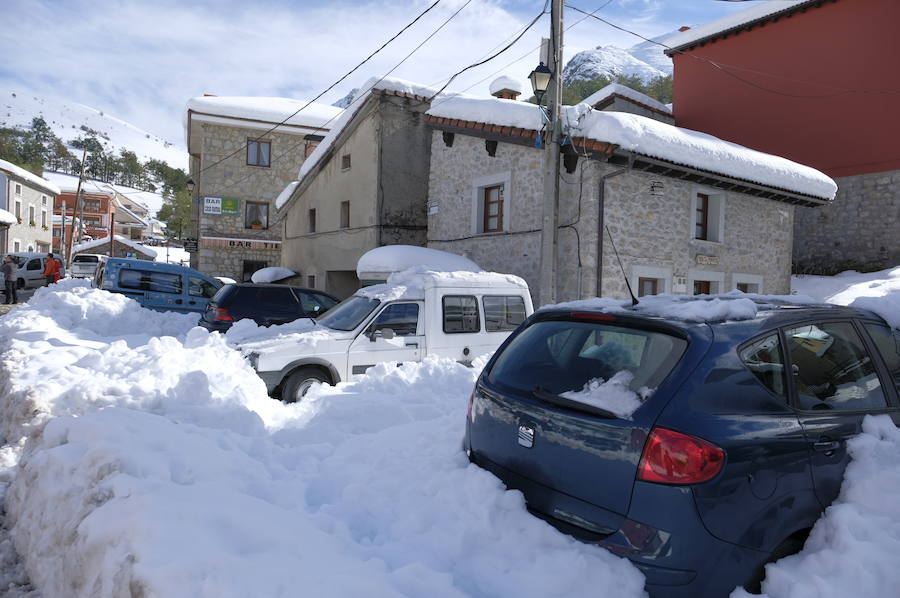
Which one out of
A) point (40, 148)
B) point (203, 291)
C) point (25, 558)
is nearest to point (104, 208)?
point (40, 148)

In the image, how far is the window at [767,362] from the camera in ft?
9.17

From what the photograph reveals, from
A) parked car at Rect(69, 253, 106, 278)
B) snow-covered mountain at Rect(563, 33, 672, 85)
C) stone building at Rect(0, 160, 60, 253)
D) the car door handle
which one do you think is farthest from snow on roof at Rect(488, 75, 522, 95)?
snow-covered mountain at Rect(563, 33, 672, 85)

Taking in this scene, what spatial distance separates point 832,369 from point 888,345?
746 mm

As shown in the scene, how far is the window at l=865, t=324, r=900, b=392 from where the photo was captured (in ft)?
11.3

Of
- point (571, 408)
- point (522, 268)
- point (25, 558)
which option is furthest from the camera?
point (522, 268)

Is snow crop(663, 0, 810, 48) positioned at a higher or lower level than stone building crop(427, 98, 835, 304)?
higher

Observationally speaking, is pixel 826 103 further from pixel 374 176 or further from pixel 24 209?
pixel 24 209

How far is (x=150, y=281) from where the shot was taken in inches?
532

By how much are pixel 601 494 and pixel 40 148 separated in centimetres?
11183

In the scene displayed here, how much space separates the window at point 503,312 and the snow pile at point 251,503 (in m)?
3.06

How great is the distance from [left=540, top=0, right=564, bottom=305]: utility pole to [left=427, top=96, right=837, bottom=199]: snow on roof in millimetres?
1752

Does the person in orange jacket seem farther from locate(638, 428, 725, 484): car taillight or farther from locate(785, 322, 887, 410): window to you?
locate(785, 322, 887, 410): window

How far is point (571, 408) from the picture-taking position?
2.82 metres

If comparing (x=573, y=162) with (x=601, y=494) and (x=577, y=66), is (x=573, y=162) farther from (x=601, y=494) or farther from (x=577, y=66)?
(x=577, y=66)
